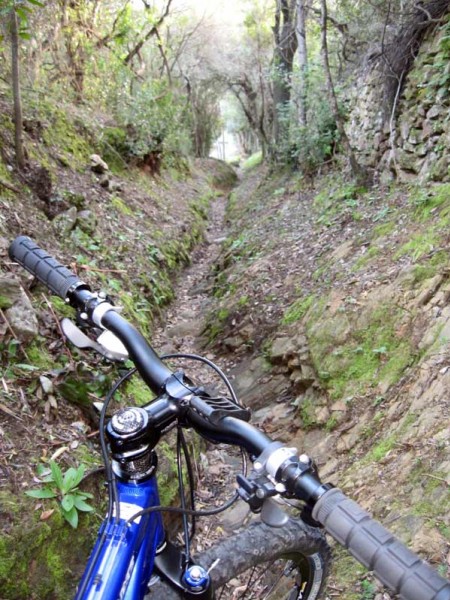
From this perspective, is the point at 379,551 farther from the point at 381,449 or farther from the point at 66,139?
the point at 66,139

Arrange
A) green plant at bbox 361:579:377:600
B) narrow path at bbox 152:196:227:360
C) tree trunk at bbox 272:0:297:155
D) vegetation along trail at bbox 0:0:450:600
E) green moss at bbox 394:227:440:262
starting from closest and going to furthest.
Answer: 1. green plant at bbox 361:579:377:600
2. vegetation along trail at bbox 0:0:450:600
3. green moss at bbox 394:227:440:262
4. narrow path at bbox 152:196:227:360
5. tree trunk at bbox 272:0:297:155

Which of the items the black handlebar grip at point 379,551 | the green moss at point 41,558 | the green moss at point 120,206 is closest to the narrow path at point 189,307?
the green moss at point 120,206

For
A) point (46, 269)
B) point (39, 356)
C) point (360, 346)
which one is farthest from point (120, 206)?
point (46, 269)

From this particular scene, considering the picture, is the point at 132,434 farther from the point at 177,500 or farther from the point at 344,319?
the point at 344,319

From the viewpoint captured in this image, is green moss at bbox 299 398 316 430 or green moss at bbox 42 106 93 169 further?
green moss at bbox 42 106 93 169

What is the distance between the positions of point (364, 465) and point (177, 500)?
1.34 m

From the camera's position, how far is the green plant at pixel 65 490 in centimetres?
261

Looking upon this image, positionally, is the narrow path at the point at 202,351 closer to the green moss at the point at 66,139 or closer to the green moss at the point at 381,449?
the green moss at the point at 381,449

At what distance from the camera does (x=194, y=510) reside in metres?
1.68

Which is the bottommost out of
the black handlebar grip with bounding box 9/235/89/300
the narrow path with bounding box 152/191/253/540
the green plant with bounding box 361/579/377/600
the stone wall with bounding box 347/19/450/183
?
the narrow path with bounding box 152/191/253/540

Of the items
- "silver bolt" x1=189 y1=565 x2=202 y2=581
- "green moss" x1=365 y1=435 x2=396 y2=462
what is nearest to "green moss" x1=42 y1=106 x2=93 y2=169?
"green moss" x1=365 y1=435 x2=396 y2=462

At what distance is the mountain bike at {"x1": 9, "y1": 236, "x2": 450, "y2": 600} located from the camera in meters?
1.22

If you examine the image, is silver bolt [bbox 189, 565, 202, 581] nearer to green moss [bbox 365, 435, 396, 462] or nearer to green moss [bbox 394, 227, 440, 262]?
green moss [bbox 365, 435, 396, 462]

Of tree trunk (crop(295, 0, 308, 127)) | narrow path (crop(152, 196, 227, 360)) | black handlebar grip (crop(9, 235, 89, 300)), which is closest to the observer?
black handlebar grip (crop(9, 235, 89, 300))
